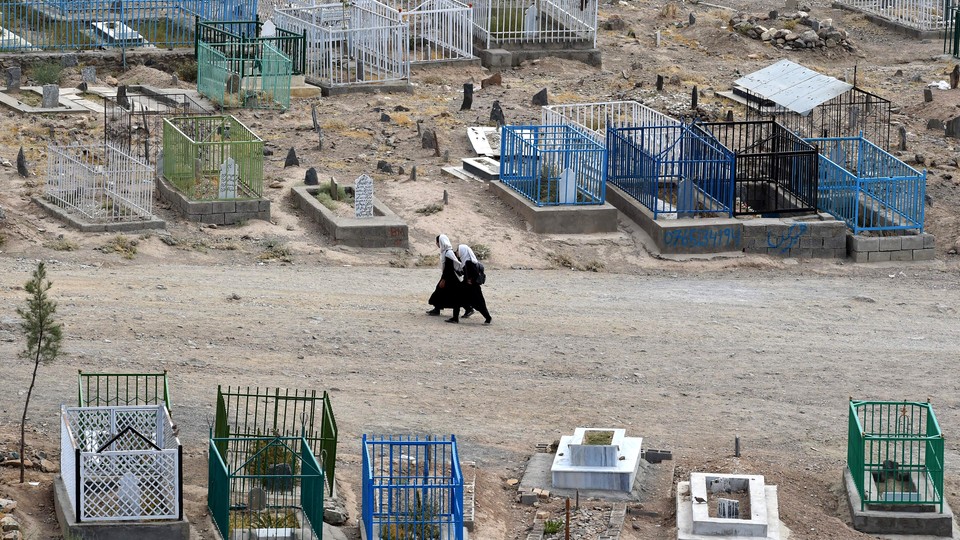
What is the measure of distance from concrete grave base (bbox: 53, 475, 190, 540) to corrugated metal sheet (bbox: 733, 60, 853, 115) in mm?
17434

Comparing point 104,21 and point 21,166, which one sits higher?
point 104,21

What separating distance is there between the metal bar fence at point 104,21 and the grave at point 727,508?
69.9 feet

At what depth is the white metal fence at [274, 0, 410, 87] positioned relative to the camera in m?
33.6

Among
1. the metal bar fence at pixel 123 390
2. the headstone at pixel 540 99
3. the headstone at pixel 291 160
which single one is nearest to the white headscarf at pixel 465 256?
the metal bar fence at pixel 123 390

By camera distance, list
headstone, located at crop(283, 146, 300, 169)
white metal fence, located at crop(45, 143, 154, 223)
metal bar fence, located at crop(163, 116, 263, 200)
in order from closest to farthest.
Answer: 1. white metal fence, located at crop(45, 143, 154, 223)
2. metal bar fence, located at crop(163, 116, 263, 200)
3. headstone, located at crop(283, 146, 300, 169)

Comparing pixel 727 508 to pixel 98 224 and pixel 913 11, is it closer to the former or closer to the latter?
pixel 98 224

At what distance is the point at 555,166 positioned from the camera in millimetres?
26125

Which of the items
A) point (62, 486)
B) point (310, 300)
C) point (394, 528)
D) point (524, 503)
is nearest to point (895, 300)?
point (310, 300)

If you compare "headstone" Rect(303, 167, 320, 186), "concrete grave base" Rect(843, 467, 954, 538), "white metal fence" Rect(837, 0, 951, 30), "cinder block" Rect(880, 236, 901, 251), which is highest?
"white metal fence" Rect(837, 0, 951, 30)

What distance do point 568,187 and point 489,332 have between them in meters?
5.83

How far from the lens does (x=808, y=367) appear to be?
1988 cm

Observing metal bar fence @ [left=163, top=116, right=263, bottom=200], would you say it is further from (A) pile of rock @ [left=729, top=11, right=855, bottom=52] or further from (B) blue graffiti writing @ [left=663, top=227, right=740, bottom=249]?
(A) pile of rock @ [left=729, top=11, right=855, bottom=52]

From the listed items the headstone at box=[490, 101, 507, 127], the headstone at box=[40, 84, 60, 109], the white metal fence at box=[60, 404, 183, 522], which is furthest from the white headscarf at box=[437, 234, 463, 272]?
the headstone at box=[40, 84, 60, 109]

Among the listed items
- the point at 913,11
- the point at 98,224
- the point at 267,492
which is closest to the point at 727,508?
the point at 267,492
